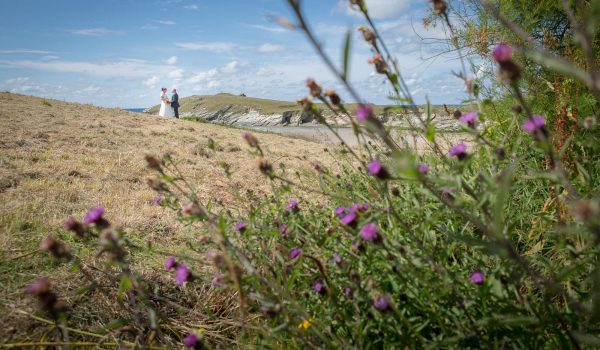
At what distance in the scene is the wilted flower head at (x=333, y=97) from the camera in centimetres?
139

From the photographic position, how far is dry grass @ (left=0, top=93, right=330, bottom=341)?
210 centimetres

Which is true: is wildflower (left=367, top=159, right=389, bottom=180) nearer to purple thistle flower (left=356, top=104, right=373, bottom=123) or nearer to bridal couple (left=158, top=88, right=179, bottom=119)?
purple thistle flower (left=356, top=104, right=373, bottom=123)

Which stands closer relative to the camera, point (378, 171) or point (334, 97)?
point (378, 171)

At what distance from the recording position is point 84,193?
13.7 feet

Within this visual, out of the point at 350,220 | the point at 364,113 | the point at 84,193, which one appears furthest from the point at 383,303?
the point at 84,193

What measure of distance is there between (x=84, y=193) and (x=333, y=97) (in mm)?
3739

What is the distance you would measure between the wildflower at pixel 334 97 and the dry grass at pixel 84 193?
1261 millimetres

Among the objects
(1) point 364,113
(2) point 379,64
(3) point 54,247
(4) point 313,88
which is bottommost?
(3) point 54,247

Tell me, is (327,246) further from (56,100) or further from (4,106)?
(56,100)

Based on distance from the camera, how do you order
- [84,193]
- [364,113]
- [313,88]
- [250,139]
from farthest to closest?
[84,193] → [250,139] → [313,88] → [364,113]

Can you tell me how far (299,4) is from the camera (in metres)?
0.95

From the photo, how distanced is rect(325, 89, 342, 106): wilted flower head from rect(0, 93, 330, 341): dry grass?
4.14 ft

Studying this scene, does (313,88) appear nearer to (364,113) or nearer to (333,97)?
(333,97)

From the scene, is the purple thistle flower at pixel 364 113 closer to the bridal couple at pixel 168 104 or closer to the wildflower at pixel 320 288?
the wildflower at pixel 320 288
